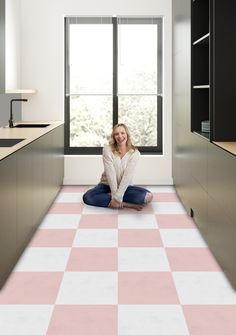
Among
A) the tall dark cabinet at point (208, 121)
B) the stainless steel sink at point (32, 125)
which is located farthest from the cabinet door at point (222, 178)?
the stainless steel sink at point (32, 125)

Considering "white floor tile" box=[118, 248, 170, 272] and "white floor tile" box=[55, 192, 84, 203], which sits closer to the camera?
"white floor tile" box=[118, 248, 170, 272]

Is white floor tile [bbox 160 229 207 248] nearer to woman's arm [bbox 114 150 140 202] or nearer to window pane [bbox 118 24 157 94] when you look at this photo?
woman's arm [bbox 114 150 140 202]

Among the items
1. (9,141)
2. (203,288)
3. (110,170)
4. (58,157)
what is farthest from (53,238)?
(58,157)

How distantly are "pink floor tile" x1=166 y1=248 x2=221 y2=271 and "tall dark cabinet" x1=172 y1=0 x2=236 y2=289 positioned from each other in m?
0.07

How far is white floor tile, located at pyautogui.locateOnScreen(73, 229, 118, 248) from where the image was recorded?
13.6ft

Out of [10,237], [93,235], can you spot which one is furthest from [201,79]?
[10,237]

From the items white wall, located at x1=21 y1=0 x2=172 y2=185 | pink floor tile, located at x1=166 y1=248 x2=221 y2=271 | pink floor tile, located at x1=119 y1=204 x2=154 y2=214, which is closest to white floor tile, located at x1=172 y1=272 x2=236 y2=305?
pink floor tile, located at x1=166 y1=248 x2=221 y2=271

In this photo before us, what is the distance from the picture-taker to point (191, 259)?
3.74 m

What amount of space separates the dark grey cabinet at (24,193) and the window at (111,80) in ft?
4.19

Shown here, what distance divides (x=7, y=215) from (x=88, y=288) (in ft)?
2.18

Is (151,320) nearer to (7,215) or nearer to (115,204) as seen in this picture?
(7,215)

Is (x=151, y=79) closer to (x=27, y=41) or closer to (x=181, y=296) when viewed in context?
(x=27, y=41)

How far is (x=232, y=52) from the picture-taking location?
387 cm

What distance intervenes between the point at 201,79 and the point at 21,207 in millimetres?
2135
